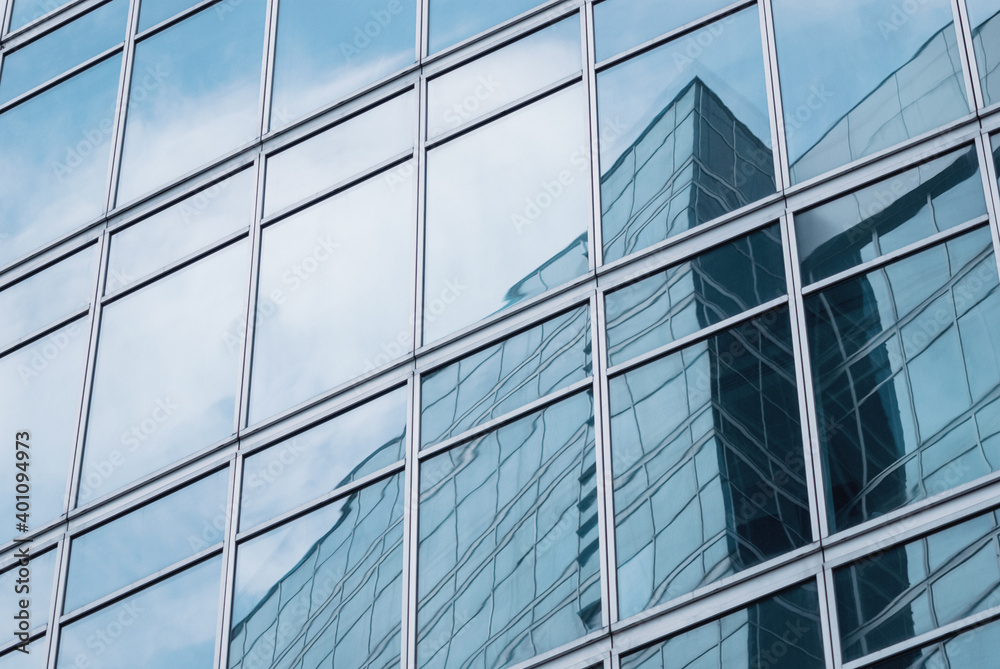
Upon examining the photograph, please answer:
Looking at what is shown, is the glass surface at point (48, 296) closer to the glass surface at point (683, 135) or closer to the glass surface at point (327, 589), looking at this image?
the glass surface at point (327, 589)

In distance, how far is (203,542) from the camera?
50.9 ft

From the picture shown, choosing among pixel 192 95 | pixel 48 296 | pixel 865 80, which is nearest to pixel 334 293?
pixel 192 95

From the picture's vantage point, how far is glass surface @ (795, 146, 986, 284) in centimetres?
1358

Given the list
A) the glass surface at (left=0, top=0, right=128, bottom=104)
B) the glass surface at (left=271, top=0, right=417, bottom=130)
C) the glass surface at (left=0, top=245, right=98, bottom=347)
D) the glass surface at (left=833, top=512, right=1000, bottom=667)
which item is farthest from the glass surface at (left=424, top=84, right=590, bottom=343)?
the glass surface at (left=0, top=0, right=128, bottom=104)

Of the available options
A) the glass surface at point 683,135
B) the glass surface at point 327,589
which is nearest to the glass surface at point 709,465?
the glass surface at point 683,135

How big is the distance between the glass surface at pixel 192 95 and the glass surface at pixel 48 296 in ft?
2.84

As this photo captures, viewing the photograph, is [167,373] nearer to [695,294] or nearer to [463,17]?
[463,17]

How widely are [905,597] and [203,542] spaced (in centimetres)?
661

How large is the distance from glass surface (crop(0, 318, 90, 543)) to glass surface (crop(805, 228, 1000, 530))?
7800 millimetres

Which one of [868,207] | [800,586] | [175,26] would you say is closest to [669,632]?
[800,586]

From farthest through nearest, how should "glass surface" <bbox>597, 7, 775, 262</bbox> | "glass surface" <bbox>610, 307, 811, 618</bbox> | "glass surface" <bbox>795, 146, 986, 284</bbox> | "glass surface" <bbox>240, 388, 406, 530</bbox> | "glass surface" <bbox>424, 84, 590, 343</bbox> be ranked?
"glass surface" <bbox>424, 84, 590, 343</bbox> → "glass surface" <bbox>240, 388, 406, 530</bbox> → "glass surface" <bbox>597, 7, 775, 262</bbox> → "glass surface" <bbox>795, 146, 986, 284</bbox> → "glass surface" <bbox>610, 307, 811, 618</bbox>

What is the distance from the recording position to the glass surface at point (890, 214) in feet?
44.5

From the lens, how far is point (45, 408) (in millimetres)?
17469

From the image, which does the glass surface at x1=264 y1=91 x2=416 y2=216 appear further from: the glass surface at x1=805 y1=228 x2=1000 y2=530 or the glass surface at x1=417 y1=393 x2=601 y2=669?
the glass surface at x1=805 y1=228 x2=1000 y2=530
